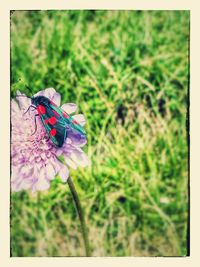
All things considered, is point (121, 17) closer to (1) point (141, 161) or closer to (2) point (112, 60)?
(2) point (112, 60)

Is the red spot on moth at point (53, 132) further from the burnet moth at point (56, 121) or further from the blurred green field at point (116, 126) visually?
the blurred green field at point (116, 126)

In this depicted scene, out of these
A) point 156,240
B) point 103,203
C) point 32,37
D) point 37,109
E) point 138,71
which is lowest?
A: point 156,240

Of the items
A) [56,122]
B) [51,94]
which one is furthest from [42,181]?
[51,94]

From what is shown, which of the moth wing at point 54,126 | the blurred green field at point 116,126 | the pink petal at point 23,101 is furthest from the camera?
the blurred green field at point 116,126

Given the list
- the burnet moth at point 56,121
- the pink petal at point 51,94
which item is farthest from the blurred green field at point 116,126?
the burnet moth at point 56,121

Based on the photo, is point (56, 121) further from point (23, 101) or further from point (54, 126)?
point (23, 101)

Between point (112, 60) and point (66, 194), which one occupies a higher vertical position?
point (112, 60)

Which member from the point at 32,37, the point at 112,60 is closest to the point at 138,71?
the point at 112,60
